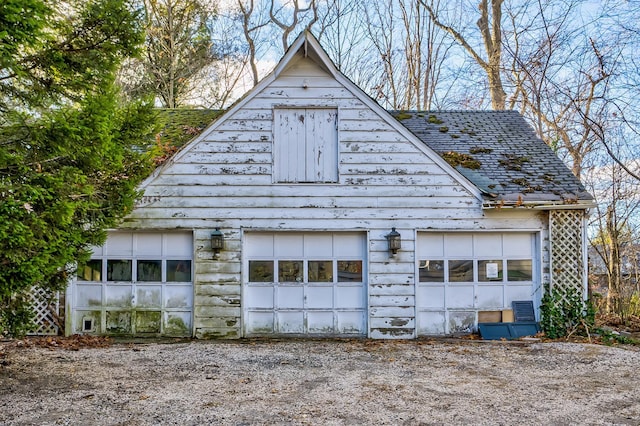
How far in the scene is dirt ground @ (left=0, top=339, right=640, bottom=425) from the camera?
4.68 m

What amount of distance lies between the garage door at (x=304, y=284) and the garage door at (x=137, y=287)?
1147mm

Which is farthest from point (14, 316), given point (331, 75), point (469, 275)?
point (469, 275)

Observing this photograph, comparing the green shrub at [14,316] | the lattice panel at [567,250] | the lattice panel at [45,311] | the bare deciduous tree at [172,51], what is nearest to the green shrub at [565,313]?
the lattice panel at [567,250]

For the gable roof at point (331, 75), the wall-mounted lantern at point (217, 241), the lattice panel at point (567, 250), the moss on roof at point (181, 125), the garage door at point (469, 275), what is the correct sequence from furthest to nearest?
the moss on roof at point (181, 125)
the garage door at point (469, 275)
the lattice panel at point (567, 250)
the gable roof at point (331, 75)
the wall-mounted lantern at point (217, 241)

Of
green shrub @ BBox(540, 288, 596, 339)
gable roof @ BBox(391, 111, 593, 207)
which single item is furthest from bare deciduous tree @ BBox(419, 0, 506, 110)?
green shrub @ BBox(540, 288, 596, 339)

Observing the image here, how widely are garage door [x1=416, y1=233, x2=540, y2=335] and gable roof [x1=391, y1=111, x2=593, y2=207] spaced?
2.73 feet

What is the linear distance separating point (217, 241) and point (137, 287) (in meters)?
1.71

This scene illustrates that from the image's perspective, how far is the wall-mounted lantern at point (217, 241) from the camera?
8.69 meters

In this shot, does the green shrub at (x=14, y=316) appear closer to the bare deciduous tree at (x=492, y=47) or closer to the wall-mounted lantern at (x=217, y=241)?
the wall-mounted lantern at (x=217, y=241)

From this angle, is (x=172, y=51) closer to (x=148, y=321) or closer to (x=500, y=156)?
(x=148, y=321)

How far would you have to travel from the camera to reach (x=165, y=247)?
8969 millimetres

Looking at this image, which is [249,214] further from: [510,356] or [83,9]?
[510,356]

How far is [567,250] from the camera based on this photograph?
8930mm

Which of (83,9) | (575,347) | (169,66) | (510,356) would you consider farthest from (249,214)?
(169,66)
